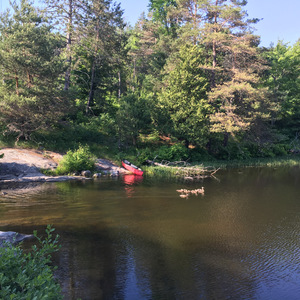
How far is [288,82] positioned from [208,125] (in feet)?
75.2

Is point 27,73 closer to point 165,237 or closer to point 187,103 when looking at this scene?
point 187,103

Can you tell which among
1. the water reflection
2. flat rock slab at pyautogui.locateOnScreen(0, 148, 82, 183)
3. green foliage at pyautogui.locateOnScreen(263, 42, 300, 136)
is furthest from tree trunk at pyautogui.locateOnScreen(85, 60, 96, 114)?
green foliage at pyautogui.locateOnScreen(263, 42, 300, 136)

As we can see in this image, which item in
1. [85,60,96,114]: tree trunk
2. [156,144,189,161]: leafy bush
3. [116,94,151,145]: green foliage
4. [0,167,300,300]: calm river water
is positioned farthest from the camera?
[85,60,96,114]: tree trunk

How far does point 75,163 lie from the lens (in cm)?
2266

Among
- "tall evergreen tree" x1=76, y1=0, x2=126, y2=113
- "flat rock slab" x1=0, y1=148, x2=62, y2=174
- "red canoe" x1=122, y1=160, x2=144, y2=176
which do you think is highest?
"tall evergreen tree" x1=76, y1=0, x2=126, y2=113

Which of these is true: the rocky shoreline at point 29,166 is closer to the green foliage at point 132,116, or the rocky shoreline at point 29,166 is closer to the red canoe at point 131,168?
the red canoe at point 131,168

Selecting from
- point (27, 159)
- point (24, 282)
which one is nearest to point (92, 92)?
point (27, 159)

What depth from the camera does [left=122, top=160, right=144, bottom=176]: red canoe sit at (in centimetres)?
2435

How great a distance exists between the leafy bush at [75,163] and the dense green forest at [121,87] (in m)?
3.62

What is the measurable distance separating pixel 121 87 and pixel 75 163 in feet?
63.7

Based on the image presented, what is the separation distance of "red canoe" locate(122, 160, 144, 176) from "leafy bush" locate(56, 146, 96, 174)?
3295 mm

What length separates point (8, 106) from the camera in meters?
22.1

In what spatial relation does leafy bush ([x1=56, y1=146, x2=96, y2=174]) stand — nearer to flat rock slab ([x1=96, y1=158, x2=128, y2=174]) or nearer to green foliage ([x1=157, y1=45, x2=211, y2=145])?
flat rock slab ([x1=96, y1=158, x2=128, y2=174])

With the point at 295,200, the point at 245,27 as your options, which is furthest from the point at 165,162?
the point at 245,27
